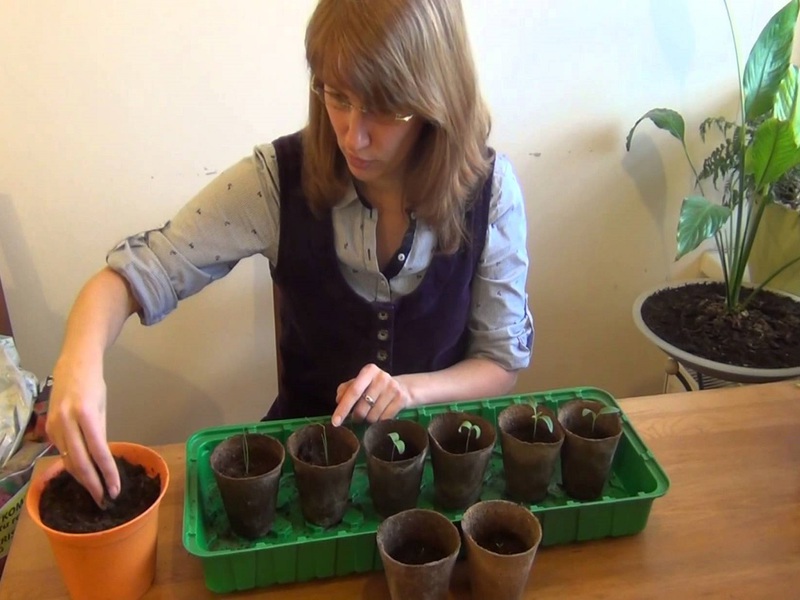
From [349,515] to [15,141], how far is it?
107cm

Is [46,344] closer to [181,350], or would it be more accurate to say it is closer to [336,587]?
[181,350]

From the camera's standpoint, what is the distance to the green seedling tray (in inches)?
31.4

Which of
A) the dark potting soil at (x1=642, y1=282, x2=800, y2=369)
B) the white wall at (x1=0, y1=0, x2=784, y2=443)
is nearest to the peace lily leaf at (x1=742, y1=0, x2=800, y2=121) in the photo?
the white wall at (x1=0, y1=0, x2=784, y2=443)

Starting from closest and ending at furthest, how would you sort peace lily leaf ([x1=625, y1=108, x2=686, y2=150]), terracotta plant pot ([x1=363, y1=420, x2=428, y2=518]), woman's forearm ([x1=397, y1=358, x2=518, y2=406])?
terracotta plant pot ([x1=363, y1=420, x2=428, y2=518]) < woman's forearm ([x1=397, y1=358, x2=518, y2=406]) < peace lily leaf ([x1=625, y1=108, x2=686, y2=150])

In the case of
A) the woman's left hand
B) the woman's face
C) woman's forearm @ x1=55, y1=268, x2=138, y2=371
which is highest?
the woman's face

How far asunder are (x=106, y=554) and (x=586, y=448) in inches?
20.8

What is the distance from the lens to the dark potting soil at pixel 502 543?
792 mm

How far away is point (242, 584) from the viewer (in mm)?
806

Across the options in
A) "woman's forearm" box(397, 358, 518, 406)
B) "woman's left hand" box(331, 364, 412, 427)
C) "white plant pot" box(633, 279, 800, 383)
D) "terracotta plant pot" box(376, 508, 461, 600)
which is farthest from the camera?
"white plant pot" box(633, 279, 800, 383)

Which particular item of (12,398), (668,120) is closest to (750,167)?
(668,120)

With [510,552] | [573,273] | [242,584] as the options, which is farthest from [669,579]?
[573,273]

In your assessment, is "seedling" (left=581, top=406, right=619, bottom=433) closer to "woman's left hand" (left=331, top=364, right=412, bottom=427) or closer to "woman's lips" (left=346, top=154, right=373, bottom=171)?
"woman's left hand" (left=331, top=364, right=412, bottom=427)

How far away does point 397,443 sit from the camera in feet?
2.89

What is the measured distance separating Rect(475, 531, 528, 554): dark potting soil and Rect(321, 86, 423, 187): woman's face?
507 mm
